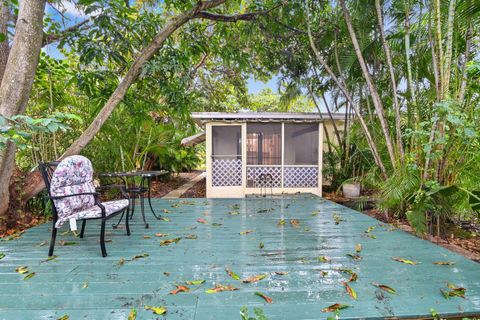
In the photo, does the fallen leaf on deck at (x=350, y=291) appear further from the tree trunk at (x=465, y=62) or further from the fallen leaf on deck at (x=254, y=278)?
the tree trunk at (x=465, y=62)

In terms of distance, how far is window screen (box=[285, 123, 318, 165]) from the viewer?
8.47 meters

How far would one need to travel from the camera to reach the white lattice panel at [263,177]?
7.95 m

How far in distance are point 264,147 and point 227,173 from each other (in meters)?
2.12

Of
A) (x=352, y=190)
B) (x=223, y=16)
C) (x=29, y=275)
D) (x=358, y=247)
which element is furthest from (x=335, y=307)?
(x=352, y=190)

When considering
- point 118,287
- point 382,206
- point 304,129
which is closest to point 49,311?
point 118,287

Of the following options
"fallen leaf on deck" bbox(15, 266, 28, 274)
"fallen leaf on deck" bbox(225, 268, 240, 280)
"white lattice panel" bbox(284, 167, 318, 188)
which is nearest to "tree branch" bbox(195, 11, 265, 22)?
"white lattice panel" bbox(284, 167, 318, 188)

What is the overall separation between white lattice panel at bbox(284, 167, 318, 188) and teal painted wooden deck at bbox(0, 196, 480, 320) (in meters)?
3.88

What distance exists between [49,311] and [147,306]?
0.69 meters

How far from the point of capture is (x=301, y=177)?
8.04 m

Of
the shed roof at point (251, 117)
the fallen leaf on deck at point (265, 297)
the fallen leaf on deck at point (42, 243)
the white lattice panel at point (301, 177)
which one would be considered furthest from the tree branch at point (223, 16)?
the fallen leaf on deck at point (265, 297)

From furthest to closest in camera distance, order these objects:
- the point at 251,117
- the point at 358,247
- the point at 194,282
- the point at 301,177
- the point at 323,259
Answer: the point at 301,177
the point at 251,117
the point at 358,247
the point at 323,259
the point at 194,282

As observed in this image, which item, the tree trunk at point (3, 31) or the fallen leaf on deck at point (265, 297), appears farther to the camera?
the tree trunk at point (3, 31)

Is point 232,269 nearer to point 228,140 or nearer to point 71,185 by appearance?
point 71,185

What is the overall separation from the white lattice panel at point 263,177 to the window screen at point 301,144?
4.61 ft
